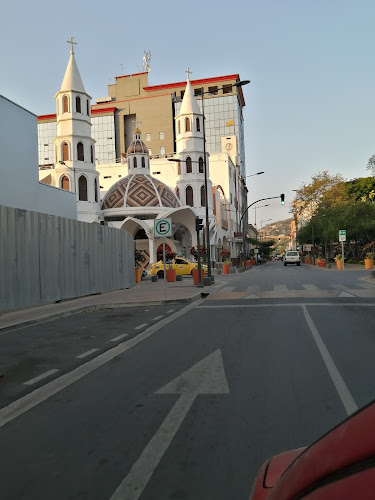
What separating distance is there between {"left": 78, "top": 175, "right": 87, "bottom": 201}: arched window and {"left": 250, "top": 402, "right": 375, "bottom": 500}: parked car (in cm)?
5186

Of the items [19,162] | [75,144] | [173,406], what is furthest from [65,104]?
[173,406]

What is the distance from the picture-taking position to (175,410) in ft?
15.3

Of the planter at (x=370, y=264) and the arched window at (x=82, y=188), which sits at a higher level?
the arched window at (x=82, y=188)

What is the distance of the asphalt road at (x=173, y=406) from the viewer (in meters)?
3.16

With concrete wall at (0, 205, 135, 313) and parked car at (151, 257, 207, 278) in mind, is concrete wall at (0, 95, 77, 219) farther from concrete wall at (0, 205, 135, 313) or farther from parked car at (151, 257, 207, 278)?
parked car at (151, 257, 207, 278)

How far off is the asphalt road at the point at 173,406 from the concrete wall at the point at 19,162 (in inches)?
519

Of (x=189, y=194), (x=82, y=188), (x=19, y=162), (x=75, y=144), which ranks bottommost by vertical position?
(x=19, y=162)

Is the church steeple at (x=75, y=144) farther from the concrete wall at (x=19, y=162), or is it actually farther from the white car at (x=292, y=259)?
the concrete wall at (x=19, y=162)

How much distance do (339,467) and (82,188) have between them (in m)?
52.2

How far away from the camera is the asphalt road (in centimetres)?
316

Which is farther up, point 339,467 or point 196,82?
point 196,82

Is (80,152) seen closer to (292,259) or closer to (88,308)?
(292,259)

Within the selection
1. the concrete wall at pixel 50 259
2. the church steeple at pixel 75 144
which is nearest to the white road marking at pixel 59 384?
the concrete wall at pixel 50 259

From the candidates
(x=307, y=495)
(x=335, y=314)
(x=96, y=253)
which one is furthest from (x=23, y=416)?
(x=96, y=253)
